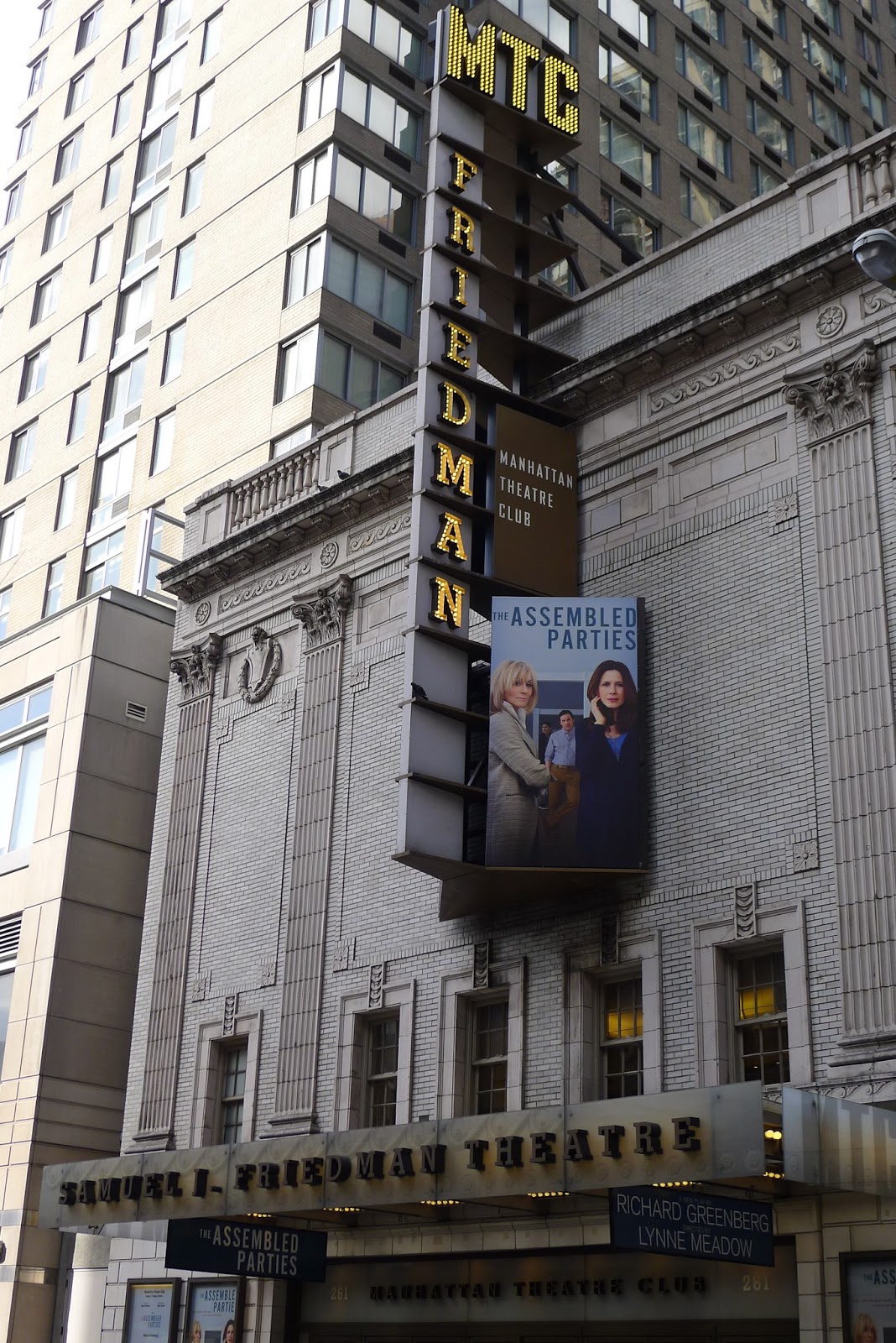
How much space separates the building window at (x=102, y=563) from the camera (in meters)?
44.1

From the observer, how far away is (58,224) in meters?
53.7

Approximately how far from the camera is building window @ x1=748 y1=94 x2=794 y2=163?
166ft

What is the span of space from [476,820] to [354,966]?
146 inches

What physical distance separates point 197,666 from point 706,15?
104 ft

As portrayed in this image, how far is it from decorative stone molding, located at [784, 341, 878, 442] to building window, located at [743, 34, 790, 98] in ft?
111

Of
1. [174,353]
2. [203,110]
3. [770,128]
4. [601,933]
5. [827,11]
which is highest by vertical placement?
[827,11]

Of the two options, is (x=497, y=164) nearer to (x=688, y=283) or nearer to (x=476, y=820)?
(x=688, y=283)

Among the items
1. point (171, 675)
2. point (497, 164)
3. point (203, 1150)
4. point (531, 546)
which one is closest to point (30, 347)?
point (171, 675)

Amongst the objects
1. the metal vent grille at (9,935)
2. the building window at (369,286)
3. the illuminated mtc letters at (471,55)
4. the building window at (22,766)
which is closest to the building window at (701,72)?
the building window at (369,286)

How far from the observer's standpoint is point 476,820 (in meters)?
22.7

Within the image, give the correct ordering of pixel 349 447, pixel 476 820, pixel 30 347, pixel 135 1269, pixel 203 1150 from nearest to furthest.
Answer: pixel 203 1150, pixel 476 820, pixel 135 1269, pixel 349 447, pixel 30 347

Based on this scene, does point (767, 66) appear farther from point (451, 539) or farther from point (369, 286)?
point (451, 539)

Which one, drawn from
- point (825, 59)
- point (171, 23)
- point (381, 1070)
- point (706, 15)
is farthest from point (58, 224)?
point (381, 1070)

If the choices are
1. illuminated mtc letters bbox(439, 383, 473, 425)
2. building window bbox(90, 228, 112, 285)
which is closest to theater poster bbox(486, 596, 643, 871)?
illuminated mtc letters bbox(439, 383, 473, 425)
